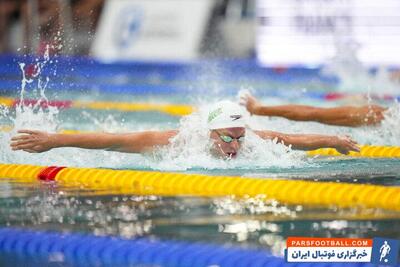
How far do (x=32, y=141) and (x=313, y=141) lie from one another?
1.22 m

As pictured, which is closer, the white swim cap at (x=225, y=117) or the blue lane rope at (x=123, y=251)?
the blue lane rope at (x=123, y=251)

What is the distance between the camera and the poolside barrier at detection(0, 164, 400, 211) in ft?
11.8

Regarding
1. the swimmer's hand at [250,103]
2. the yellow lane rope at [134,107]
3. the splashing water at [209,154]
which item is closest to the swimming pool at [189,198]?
the splashing water at [209,154]

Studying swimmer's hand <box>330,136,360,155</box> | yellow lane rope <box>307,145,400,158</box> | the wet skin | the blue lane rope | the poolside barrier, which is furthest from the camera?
yellow lane rope <box>307,145,400,158</box>

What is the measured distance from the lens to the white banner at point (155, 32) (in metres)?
8.97

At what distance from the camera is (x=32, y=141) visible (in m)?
3.87

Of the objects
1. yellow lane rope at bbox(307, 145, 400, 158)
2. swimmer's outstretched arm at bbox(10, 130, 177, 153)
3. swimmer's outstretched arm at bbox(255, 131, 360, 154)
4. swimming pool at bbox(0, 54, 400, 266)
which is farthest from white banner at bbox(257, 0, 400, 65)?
swimmer's outstretched arm at bbox(10, 130, 177, 153)

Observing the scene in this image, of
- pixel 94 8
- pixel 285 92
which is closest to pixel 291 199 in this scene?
pixel 285 92

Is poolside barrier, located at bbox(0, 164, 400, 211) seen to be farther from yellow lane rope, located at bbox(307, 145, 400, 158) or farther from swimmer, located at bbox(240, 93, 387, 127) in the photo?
swimmer, located at bbox(240, 93, 387, 127)

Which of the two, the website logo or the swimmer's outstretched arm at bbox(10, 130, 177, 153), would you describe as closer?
the website logo

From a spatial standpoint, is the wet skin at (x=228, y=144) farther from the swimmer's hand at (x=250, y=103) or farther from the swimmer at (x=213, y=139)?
the swimmer's hand at (x=250, y=103)

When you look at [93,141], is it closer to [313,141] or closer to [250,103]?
[313,141]

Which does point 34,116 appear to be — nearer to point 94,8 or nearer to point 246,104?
point 246,104

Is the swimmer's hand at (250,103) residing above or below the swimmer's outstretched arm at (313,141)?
above
